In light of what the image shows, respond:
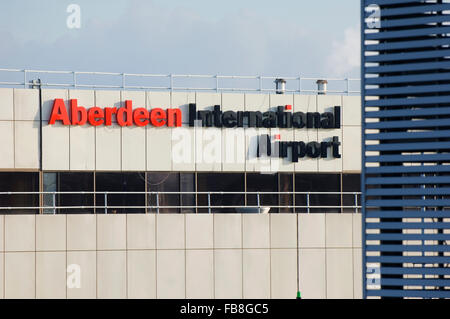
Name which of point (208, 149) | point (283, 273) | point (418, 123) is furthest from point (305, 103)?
point (418, 123)

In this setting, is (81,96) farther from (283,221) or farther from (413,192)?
(413,192)

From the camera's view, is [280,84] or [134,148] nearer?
[134,148]

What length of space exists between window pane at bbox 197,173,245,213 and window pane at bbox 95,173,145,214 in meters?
2.65

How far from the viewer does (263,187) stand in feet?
152

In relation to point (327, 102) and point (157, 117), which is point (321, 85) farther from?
point (157, 117)

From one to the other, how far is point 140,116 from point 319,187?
8986 mm

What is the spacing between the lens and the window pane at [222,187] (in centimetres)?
4541

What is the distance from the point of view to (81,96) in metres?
43.2

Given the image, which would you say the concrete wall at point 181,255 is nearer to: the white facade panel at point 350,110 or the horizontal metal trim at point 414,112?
the white facade panel at point 350,110

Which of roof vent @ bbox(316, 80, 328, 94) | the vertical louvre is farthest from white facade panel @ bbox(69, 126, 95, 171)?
the vertical louvre

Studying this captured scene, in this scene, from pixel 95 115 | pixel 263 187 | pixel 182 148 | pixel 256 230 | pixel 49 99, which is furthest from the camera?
pixel 263 187

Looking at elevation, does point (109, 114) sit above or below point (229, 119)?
above

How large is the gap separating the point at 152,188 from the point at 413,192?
2308cm

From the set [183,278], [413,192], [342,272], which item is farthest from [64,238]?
[413,192]
